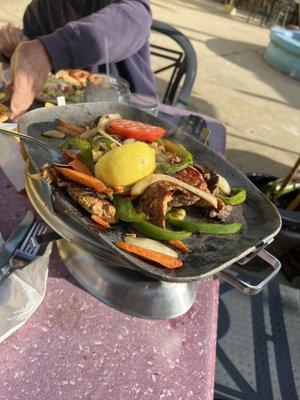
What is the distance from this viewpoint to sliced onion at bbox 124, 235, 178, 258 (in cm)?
89

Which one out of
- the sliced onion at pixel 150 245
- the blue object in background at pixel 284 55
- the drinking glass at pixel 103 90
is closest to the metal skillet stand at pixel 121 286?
the sliced onion at pixel 150 245

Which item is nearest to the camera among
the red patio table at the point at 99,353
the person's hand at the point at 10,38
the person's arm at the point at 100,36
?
the red patio table at the point at 99,353

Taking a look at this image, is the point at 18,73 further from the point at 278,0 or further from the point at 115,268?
the point at 278,0

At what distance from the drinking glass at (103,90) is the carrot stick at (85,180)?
0.81 m

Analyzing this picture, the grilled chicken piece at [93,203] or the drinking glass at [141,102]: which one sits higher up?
the grilled chicken piece at [93,203]

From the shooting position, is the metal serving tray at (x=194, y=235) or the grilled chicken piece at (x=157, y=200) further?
the grilled chicken piece at (x=157, y=200)

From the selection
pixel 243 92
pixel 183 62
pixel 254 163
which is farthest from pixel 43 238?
pixel 243 92

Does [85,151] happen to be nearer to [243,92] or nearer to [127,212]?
[127,212]

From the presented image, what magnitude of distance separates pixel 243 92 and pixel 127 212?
6798 millimetres

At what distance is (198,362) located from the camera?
96 cm

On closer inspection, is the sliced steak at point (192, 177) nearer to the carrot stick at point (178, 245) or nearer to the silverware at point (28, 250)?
the carrot stick at point (178, 245)

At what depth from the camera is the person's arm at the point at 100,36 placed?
5.40 feet

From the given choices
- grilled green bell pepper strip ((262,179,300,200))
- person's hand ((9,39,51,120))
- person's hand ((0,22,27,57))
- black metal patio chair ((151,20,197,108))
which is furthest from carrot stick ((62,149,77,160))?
grilled green bell pepper strip ((262,179,300,200))

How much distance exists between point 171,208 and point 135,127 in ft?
1.06
